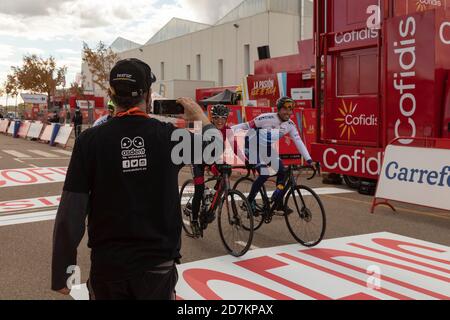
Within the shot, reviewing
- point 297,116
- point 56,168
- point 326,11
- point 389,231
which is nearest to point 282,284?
point 389,231

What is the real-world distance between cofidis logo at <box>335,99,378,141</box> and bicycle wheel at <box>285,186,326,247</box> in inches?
194

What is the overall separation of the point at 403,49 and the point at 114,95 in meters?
8.48

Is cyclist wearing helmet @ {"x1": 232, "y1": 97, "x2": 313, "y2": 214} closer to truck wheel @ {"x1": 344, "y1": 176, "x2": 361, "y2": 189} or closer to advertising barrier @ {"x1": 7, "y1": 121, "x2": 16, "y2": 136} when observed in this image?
truck wheel @ {"x1": 344, "y1": 176, "x2": 361, "y2": 189}

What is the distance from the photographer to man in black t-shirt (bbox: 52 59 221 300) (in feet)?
7.02

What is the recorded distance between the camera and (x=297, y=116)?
1436 centimetres

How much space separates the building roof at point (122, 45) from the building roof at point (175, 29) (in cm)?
622

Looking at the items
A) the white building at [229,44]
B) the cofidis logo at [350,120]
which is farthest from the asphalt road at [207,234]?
the white building at [229,44]

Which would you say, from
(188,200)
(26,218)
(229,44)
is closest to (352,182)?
(188,200)

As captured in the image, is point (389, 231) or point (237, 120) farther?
point (237, 120)

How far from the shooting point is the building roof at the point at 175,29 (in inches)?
2382

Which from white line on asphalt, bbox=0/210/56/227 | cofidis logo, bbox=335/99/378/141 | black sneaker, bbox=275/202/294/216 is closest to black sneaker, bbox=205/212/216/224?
black sneaker, bbox=275/202/294/216

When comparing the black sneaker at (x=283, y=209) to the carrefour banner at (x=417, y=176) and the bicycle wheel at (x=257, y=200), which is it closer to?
the bicycle wheel at (x=257, y=200)

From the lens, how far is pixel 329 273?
5.11 meters
